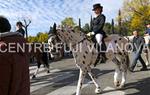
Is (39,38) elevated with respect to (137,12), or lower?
lower

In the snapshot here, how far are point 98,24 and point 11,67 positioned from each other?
7.87 metres

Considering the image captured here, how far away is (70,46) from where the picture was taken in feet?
36.4

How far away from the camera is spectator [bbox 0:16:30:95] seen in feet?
14.6

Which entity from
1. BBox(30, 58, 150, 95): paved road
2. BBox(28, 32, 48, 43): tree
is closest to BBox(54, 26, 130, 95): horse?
BBox(30, 58, 150, 95): paved road

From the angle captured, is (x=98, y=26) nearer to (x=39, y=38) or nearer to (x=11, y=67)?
(x=11, y=67)

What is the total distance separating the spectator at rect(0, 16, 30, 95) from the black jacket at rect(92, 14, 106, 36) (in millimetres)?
7379

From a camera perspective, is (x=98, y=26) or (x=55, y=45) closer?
(x=55, y=45)

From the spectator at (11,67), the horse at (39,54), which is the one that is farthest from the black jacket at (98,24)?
the spectator at (11,67)

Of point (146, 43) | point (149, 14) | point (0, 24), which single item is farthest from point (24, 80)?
point (149, 14)

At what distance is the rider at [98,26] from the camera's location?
39.2ft

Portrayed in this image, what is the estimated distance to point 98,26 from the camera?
39.7 feet

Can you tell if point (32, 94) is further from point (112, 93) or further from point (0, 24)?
point (0, 24)

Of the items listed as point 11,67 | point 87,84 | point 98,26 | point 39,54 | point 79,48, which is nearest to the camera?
point 11,67

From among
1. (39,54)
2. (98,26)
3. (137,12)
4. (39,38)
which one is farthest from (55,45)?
(137,12)
